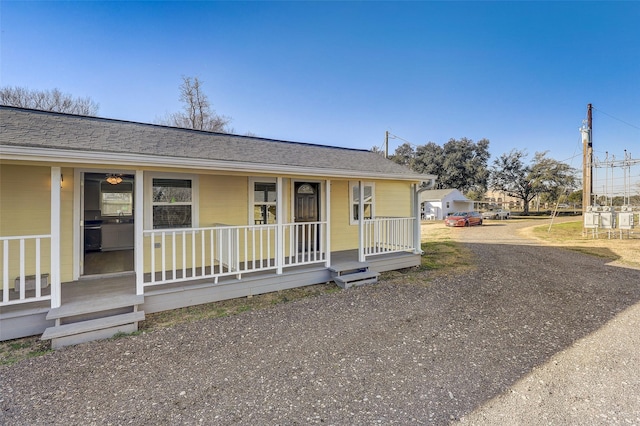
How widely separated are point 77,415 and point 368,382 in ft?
7.73

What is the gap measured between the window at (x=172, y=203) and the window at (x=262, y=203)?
1.28m

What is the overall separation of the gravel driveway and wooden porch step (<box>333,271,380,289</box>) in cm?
88

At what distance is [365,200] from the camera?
27.1 feet

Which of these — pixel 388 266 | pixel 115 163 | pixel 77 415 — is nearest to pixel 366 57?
pixel 388 266

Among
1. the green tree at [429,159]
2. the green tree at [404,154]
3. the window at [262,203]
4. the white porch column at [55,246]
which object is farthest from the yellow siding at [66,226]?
the green tree at [404,154]

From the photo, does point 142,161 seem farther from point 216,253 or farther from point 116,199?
point 116,199

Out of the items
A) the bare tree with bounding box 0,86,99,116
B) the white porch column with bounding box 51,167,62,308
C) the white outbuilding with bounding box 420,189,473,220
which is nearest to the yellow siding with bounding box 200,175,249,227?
the white porch column with bounding box 51,167,62,308

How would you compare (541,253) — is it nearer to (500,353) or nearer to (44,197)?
(500,353)

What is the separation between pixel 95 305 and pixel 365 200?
6389 millimetres

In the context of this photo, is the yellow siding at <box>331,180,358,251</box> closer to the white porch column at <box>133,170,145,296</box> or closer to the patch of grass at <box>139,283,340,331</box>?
the patch of grass at <box>139,283,340,331</box>

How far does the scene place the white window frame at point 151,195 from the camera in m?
5.34

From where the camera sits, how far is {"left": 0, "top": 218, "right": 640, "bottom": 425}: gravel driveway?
2.25m

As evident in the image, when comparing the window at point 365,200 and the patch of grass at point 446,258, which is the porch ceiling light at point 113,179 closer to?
the window at point 365,200

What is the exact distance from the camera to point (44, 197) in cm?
470
